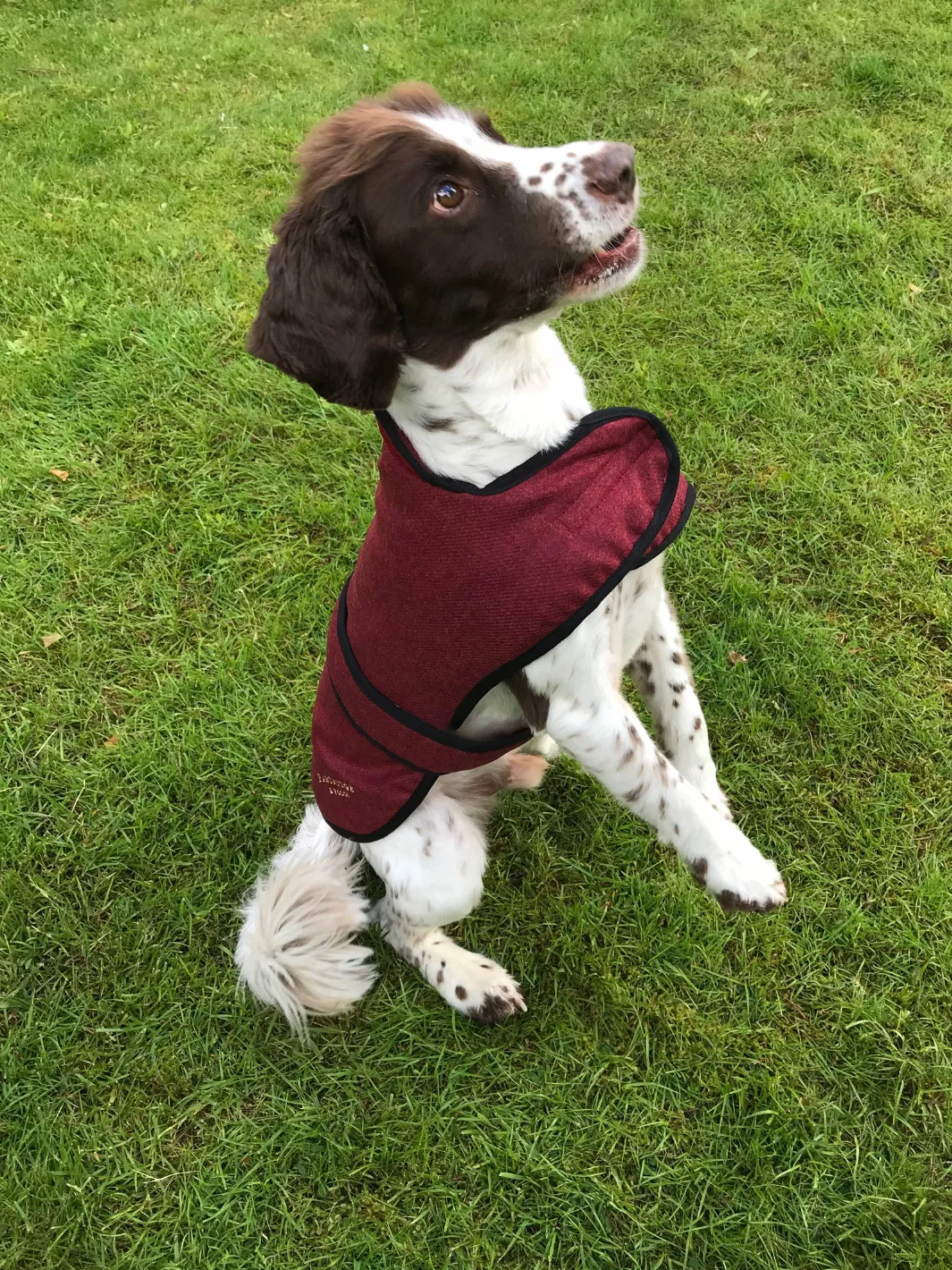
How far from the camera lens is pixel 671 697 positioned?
2389 millimetres

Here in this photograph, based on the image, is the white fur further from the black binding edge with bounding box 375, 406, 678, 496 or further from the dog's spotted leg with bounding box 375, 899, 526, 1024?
the black binding edge with bounding box 375, 406, 678, 496

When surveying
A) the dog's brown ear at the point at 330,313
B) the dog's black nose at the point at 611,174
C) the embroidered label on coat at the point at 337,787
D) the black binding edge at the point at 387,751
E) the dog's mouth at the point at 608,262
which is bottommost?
the embroidered label on coat at the point at 337,787

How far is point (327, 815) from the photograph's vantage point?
2330 mm

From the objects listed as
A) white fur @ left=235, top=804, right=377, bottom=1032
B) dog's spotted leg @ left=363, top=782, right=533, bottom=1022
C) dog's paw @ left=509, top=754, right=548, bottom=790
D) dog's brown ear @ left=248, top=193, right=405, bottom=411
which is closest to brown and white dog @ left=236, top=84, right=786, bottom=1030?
dog's brown ear @ left=248, top=193, right=405, bottom=411

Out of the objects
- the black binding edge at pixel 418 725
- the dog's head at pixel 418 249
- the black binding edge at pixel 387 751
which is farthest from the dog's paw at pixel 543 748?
the dog's head at pixel 418 249

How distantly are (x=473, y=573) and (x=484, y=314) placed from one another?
0.52 meters

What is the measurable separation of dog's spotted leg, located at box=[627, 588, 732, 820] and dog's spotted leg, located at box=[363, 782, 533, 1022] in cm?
58

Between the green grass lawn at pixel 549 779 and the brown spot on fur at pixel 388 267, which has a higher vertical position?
the brown spot on fur at pixel 388 267

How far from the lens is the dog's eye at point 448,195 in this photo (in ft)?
5.48

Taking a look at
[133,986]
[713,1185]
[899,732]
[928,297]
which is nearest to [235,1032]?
[133,986]

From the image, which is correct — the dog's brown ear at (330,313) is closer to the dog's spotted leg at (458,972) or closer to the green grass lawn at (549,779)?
the dog's spotted leg at (458,972)

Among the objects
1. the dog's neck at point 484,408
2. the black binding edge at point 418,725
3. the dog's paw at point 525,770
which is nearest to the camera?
the dog's neck at point 484,408

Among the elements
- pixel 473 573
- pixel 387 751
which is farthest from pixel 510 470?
pixel 387 751

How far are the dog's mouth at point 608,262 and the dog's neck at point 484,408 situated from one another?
0.11 m
